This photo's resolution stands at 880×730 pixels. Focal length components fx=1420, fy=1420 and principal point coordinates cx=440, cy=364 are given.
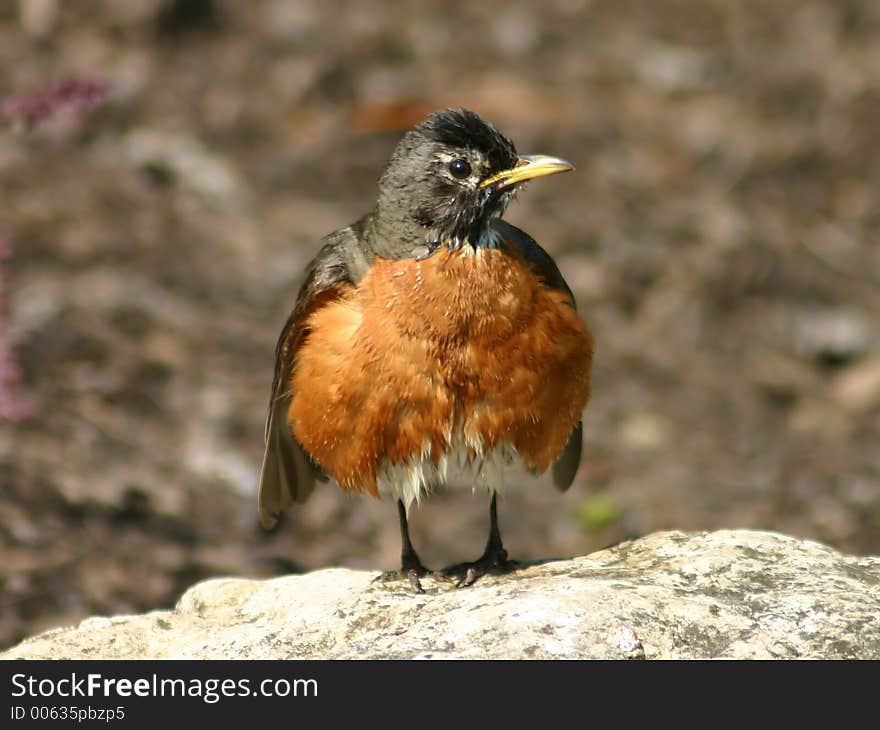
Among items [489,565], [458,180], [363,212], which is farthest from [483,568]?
[363,212]

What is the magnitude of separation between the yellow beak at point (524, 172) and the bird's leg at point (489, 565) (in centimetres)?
124

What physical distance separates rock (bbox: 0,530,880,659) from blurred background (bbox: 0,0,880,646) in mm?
1366

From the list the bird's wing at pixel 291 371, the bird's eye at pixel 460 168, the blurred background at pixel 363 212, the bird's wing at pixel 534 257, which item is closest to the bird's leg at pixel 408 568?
the bird's wing at pixel 291 371

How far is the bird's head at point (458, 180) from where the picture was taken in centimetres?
523

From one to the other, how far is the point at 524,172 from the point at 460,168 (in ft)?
0.78

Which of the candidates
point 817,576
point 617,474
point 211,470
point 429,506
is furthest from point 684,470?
point 817,576

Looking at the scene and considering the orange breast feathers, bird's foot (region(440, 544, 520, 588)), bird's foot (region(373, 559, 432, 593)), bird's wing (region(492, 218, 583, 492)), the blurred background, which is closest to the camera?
the orange breast feathers

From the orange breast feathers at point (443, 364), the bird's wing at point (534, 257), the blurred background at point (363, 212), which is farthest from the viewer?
the blurred background at point (363, 212)

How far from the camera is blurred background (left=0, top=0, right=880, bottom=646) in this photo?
701cm

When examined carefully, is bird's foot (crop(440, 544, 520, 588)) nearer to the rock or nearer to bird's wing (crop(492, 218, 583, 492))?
the rock

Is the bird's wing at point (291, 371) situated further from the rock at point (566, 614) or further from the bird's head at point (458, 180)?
the rock at point (566, 614)

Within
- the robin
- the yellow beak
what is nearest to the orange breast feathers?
the robin

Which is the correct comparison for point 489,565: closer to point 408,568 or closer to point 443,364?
point 408,568

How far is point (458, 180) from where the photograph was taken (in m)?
5.25
